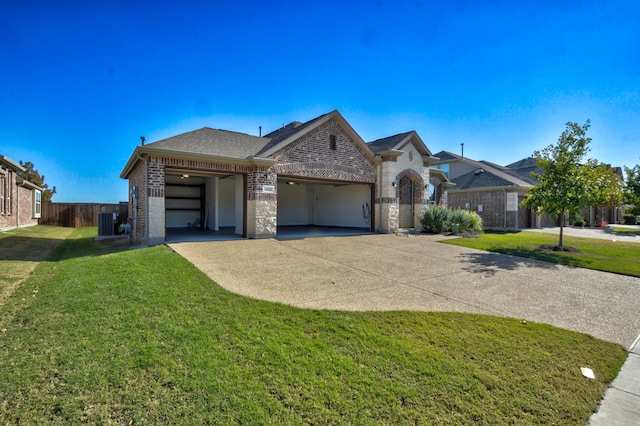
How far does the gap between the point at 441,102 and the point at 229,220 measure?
13015 millimetres

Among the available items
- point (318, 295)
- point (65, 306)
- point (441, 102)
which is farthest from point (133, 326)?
point (441, 102)

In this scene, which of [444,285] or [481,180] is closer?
[444,285]

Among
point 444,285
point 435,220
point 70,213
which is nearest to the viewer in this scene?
point 444,285

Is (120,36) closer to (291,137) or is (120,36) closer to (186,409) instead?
(291,137)

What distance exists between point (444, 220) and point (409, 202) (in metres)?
2.79

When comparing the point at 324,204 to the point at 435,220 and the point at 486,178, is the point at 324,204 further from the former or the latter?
the point at 486,178

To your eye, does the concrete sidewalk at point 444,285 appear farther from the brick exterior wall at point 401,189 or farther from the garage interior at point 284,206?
the garage interior at point 284,206

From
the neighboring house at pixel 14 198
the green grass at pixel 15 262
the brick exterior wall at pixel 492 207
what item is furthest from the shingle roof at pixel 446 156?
the neighboring house at pixel 14 198

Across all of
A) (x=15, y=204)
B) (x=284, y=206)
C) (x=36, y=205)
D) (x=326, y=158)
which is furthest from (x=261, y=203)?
(x=36, y=205)

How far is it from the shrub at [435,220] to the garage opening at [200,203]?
1044cm

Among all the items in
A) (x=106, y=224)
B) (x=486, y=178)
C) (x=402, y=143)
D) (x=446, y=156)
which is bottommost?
(x=106, y=224)

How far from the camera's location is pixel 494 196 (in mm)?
22797

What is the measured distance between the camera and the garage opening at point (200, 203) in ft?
54.9

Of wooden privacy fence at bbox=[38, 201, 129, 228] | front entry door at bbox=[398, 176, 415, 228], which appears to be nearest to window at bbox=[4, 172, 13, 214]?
wooden privacy fence at bbox=[38, 201, 129, 228]
